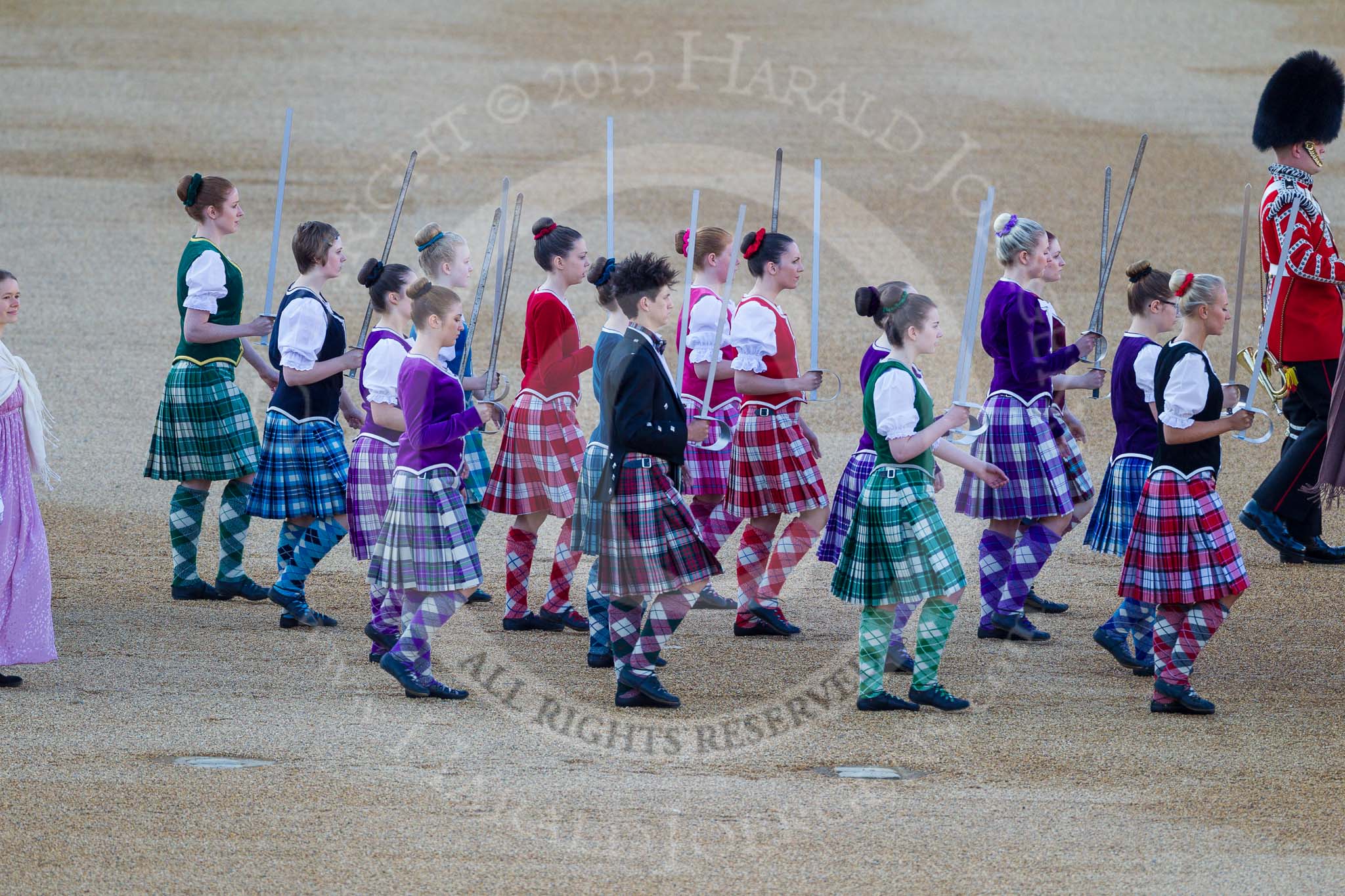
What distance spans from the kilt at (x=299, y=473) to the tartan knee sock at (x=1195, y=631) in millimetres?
3068

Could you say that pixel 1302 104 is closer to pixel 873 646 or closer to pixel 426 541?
pixel 873 646

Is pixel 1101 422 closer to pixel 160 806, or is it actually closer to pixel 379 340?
pixel 379 340

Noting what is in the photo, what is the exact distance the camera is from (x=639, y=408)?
5.17 m

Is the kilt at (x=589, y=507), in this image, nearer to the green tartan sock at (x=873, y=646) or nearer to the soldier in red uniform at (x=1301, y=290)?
the green tartan sock at (x=873, y=646)

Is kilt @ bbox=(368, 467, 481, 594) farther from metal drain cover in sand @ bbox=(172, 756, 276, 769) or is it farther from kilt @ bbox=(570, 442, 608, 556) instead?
metal drain cover in sand @ bbox=(172, 756, 276, 769)

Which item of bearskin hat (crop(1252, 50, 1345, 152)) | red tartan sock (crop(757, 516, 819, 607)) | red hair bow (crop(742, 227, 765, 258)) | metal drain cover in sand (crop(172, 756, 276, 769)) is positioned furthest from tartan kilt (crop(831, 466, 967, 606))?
bearskin hat (crop(1252, 50, 1345, 152))

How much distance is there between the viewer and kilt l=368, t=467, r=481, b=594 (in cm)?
526

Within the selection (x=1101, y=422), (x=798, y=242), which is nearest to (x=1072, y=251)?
(x=798, y=242)

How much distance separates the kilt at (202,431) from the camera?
6457mm

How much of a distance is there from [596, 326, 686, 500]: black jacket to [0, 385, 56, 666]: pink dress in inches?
76.4

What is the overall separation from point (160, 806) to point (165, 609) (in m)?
2.16

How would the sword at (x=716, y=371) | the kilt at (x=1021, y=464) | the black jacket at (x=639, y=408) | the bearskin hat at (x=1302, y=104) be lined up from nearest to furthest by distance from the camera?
the black jacket at (x=639, y=408), the sword at (x=716, y=371), the kilt at (x=1021, y=464), the bearskin hat at (x=1302, y=104)

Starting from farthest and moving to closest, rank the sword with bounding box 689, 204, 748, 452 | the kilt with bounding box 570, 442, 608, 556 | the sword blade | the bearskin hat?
the bearskin hat
the sword with bounding box 689, 204, 748, 452
the sword blade
the kilt with bounding box 570, 442, 608, 556

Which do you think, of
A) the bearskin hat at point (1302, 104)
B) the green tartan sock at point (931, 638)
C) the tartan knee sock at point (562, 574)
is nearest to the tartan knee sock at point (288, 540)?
the tartan knee sock at point (562, 574)
